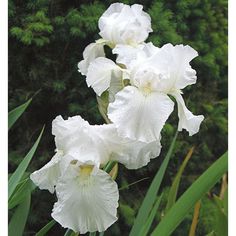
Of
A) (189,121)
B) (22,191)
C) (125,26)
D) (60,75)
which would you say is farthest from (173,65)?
(60,75)

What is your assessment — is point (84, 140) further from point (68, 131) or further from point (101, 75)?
point (101, 75)

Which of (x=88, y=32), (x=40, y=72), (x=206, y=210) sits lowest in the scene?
(x=206, y=210)

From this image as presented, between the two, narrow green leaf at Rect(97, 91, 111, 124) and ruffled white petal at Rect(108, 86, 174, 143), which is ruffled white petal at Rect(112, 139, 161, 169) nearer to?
ruffled white petal at Rect(108, 86, 174, 143)

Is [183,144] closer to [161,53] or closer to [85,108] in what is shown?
[85,108]

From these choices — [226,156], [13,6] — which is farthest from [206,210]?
[226,156]

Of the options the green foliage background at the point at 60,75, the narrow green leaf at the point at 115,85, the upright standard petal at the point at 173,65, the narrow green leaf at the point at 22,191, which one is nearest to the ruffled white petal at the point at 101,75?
the narrow green leaf at the point at 115,85

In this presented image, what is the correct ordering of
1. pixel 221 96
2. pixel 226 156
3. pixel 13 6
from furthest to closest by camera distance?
pixel 221 96
pixel 13 6
pixel 226 156

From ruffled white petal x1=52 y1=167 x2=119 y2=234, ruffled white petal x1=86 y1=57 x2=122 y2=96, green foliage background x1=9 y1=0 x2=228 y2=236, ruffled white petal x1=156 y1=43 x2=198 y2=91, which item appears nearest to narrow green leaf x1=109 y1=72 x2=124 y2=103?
ruffled white petal x1=86 y1=57 x2=122 y2=96
